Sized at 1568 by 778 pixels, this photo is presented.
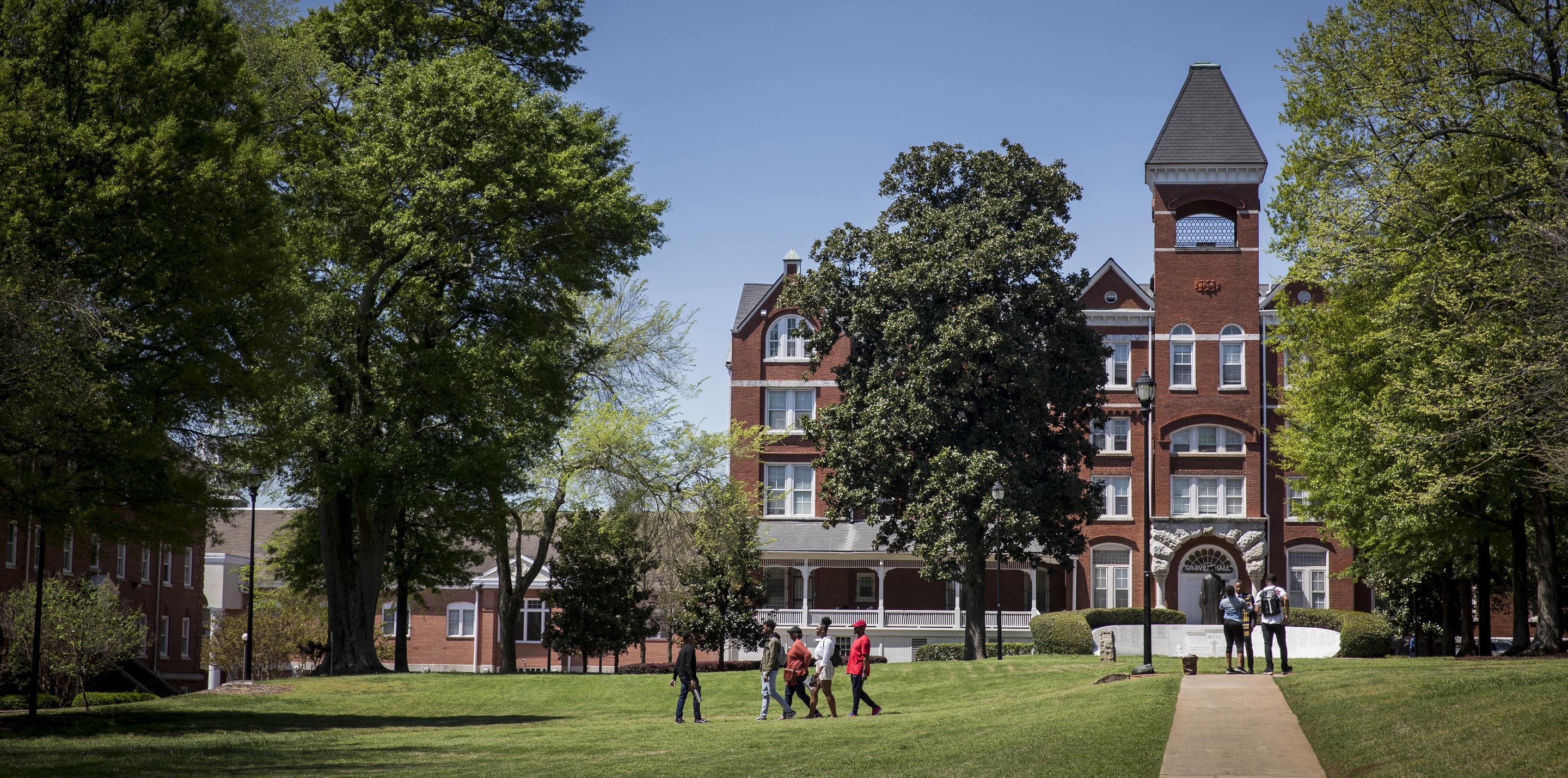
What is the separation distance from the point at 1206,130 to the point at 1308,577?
1772 centimetres

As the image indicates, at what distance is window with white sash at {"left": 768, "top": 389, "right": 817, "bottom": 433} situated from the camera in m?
55.1

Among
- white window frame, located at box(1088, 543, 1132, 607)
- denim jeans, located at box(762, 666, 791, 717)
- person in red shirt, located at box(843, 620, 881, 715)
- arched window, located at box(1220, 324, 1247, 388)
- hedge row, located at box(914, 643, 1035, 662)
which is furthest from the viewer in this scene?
white window frame, located at box(1088, 543, 1132, 607)

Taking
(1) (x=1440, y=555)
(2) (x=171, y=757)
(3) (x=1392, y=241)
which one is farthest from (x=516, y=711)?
(1) (x=1440, y=555)

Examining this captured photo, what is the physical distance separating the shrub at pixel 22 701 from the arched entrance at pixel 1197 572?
37.9 m

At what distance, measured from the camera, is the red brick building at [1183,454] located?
51.1 meters

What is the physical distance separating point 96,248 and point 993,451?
Answer: 23701 millimetres

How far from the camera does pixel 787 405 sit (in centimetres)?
5534

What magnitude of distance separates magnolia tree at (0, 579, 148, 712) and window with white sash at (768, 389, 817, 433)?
28.2 metres

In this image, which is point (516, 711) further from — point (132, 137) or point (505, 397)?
point (132, 137)

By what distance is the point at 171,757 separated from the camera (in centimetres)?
1647

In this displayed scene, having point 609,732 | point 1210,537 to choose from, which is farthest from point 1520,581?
point 609,732

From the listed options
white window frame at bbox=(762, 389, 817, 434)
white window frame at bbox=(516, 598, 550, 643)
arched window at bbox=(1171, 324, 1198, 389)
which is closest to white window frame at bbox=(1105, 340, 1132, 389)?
arched window at bbox=(1171, 324, 1198, 389)

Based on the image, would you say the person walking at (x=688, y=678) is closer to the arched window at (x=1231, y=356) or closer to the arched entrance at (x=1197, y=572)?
the arched entrance at (x=1197, y=572)

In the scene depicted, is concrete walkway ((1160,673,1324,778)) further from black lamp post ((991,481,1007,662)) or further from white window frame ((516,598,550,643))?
white window frame ((516,598,550,643))
